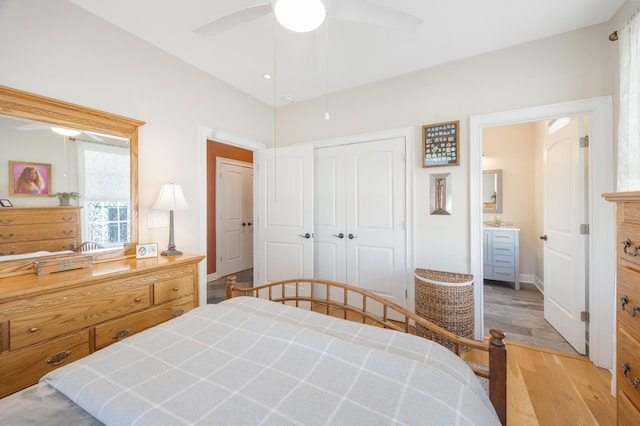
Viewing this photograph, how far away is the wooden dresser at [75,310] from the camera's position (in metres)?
1.29

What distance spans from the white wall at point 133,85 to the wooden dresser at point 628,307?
2.98 metres

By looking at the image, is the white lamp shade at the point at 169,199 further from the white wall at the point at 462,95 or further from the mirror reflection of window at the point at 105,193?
the white wall at the point at 462,95

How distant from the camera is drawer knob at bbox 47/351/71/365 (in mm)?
1408

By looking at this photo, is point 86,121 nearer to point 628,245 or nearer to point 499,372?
point 499,372

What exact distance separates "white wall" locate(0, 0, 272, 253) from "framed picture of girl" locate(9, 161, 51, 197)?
0.06m

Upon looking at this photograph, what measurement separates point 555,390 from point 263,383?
2129mm

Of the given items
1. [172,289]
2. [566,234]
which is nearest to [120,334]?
[172,289]

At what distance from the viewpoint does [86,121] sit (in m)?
Result: 1.89

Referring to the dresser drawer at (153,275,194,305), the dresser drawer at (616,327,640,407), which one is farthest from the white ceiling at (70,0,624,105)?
the dresser drawer at (153,275,194,305)

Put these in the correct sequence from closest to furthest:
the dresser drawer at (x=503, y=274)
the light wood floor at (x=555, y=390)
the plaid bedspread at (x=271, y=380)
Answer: the plaid bedspread at (x=271, y=380), the light wood floor at (x=555, y=390), the dresser drawer at (x=503, y=274)

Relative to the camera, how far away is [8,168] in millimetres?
1585

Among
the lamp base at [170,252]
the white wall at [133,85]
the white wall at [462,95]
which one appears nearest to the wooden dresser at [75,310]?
the lamp base at [170,252]

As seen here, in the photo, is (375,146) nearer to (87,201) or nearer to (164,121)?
(164,121)

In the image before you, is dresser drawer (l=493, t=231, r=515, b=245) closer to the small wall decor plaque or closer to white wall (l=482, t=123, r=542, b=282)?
white wall (l=482, t=123, r=542, b=282)
